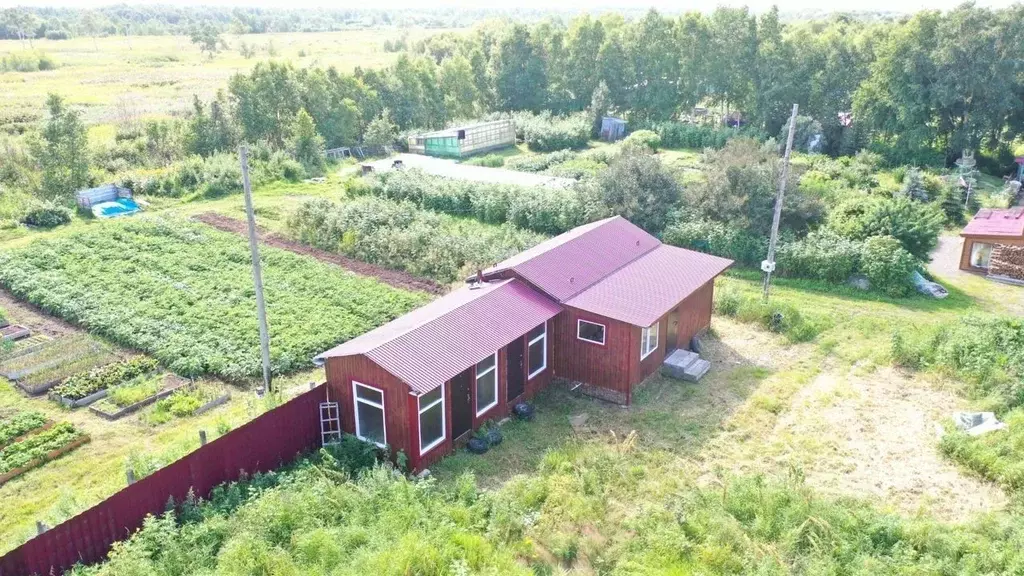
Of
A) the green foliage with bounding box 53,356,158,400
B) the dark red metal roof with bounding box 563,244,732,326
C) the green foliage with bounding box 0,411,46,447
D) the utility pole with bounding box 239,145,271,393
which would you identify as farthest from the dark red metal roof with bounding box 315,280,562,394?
the green foliage with bounding box 0,411,46,447

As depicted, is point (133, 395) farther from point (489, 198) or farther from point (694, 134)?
point (694, 134)

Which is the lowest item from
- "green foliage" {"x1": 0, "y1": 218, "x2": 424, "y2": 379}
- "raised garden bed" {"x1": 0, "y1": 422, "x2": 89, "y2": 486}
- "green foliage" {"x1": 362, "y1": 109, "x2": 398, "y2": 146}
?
"raised garden bed" {"x1": 0, "y1": 422, "x2": 89, "y2": 486}

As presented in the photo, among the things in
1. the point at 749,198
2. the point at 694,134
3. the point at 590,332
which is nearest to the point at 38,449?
the point at 590,332

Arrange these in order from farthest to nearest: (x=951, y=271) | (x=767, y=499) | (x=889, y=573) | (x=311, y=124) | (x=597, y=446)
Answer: (x=311, y=124)
(x=951, y=271)
(x=597, y=446)
(x=767, y=499)
(x=889, y=573)

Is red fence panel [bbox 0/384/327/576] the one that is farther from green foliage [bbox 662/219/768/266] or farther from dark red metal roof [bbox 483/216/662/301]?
green foliage [bbox 662/219/768/266]

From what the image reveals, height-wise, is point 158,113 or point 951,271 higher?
point 158,113

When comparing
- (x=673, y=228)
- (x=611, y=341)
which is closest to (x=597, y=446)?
(x=611, y=341)

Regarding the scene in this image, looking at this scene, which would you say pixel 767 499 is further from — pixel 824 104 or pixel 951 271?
pixel 824 104
